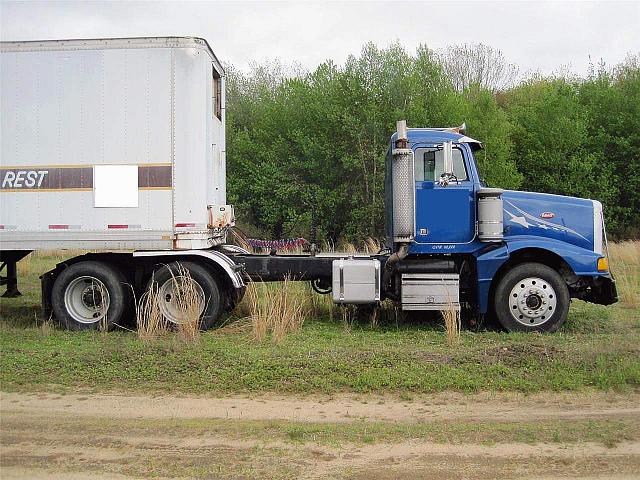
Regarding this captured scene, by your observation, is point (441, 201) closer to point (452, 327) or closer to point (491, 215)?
point (491, 215)

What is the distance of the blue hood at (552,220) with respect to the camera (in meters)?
9.88

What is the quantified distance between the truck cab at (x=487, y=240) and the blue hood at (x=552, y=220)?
0.02 meters

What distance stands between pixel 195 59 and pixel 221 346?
4153 millimetres

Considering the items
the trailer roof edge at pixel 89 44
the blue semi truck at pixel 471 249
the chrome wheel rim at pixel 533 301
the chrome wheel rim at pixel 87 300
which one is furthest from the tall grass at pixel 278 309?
the trailer roof edge at pixel 89 44

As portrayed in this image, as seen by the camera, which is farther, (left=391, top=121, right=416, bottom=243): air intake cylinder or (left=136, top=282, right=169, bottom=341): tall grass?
(left=391, top=121, right=416, bottom=243): air intake cylinder

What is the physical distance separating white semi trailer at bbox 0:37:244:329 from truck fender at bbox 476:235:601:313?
4324mm

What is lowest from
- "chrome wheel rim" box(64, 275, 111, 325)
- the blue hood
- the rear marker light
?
"chrome wheel rim" box(64, 275, 111, 325)

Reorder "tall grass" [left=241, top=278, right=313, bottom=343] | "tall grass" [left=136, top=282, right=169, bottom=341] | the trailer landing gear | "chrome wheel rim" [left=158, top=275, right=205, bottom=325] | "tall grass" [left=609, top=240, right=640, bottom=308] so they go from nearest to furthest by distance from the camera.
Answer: "tall grass" [left=136, top=282, right=169, bottom=341] < "tall grass" [left=241, top=278, right=313, bottom=343] < "chrome wheel rim" [left=158, top=275, right=205, bottom=325] < the trailer landing gear < "tall grass" [left=609, top=240, right=640, bottom=308]

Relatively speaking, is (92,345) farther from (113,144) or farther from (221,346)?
(113,144)

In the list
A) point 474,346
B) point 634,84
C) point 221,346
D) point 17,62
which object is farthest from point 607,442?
point 634,84

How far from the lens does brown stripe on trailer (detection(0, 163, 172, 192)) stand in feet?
30.8

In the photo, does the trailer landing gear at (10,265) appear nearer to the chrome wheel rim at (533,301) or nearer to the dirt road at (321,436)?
the dirt road at (321,436)

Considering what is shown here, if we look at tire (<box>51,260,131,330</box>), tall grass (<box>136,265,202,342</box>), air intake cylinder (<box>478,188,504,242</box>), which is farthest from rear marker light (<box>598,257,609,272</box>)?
tire (<box>51,260,131,330</box>)

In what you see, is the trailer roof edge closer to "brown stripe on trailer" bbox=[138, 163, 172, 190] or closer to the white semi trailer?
the white semi trailer
